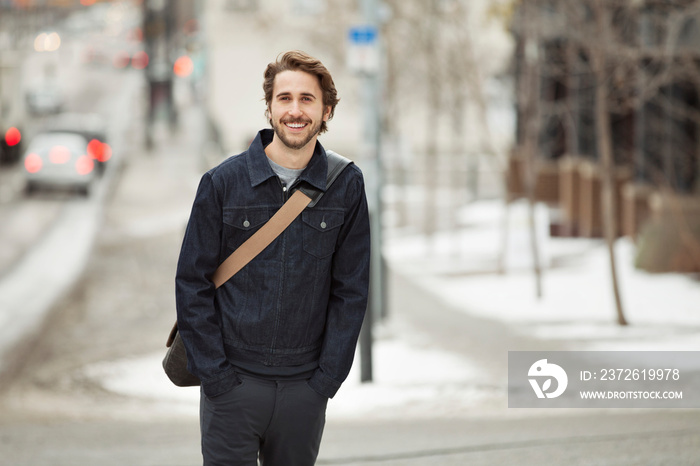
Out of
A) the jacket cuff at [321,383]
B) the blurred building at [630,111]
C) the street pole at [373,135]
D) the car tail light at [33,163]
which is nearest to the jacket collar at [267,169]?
the jacket cuff at [321,383]

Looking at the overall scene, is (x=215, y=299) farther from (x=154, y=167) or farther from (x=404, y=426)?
(x=154, y=167)

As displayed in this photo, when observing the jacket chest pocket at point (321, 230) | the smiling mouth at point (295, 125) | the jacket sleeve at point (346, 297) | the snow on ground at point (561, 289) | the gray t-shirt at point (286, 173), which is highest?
the smiling mouth at point (295, 125)

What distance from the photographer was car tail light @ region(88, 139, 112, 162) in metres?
29.0

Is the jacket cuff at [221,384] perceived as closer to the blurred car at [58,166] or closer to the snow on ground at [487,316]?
the snow on ground at [487,316]

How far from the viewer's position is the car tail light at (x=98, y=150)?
2900 cm

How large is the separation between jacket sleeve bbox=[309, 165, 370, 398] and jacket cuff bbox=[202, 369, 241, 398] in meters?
0.25

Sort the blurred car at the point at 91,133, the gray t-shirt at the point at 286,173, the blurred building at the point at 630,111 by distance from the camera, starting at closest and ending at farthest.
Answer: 1. the gray t-shirt at the point at 286,173
2. the blurred building at the point at 630,111
3. the blurred car at the point at 91,133

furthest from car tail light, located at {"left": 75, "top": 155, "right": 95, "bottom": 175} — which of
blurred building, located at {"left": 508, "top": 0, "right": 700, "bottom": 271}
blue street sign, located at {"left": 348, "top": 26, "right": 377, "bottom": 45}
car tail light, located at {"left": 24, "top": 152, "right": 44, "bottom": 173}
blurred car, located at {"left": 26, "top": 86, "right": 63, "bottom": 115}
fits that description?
blurred car, located at {"left": 26, "top": 86, "right": 63, "bottom": 115}

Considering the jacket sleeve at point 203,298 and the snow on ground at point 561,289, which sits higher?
the jacket sleeve at point 203,298

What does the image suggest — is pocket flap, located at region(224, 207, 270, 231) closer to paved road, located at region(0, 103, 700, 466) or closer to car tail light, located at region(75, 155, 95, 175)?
paved road, located at region(0, 103, 700, 466)

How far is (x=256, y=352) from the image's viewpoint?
3.15 m

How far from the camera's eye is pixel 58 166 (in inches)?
1003

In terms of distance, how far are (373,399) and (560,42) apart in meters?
14.8

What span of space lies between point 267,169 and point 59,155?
23373 millimetres
